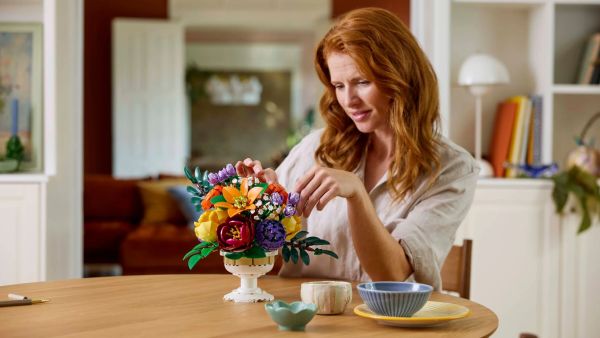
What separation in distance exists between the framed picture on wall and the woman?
2.03m

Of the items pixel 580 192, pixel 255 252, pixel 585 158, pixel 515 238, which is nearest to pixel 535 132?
pixel 585 158

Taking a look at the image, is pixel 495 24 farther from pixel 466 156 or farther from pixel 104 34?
pixel 104 34

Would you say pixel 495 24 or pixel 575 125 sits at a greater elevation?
pixel 495 24

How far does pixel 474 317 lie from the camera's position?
1594mm

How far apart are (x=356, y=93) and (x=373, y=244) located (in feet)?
1.27

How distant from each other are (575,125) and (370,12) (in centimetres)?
219

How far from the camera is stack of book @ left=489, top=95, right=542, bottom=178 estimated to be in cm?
374

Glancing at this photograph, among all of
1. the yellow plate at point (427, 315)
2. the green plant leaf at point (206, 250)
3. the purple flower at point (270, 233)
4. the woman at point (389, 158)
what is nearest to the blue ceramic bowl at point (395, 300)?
the yellow plate at point (427, 315)

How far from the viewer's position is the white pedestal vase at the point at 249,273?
1.71m

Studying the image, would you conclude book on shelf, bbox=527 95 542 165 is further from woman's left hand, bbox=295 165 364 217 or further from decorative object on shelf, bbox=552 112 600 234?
woman's left hand, bbox=295 165 364 217

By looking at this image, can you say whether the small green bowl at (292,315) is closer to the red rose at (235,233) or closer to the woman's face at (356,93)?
the red rose at (235,233)

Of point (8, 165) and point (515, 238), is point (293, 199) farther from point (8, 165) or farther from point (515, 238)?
point (8, 165)

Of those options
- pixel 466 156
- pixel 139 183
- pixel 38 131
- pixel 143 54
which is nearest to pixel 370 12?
pixel 466 156

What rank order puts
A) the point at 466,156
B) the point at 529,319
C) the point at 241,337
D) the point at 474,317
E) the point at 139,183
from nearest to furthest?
the point at 241,337 → the point at 474,317 → the point at 466,156 → the point at 529,319 → the point at 139,183
